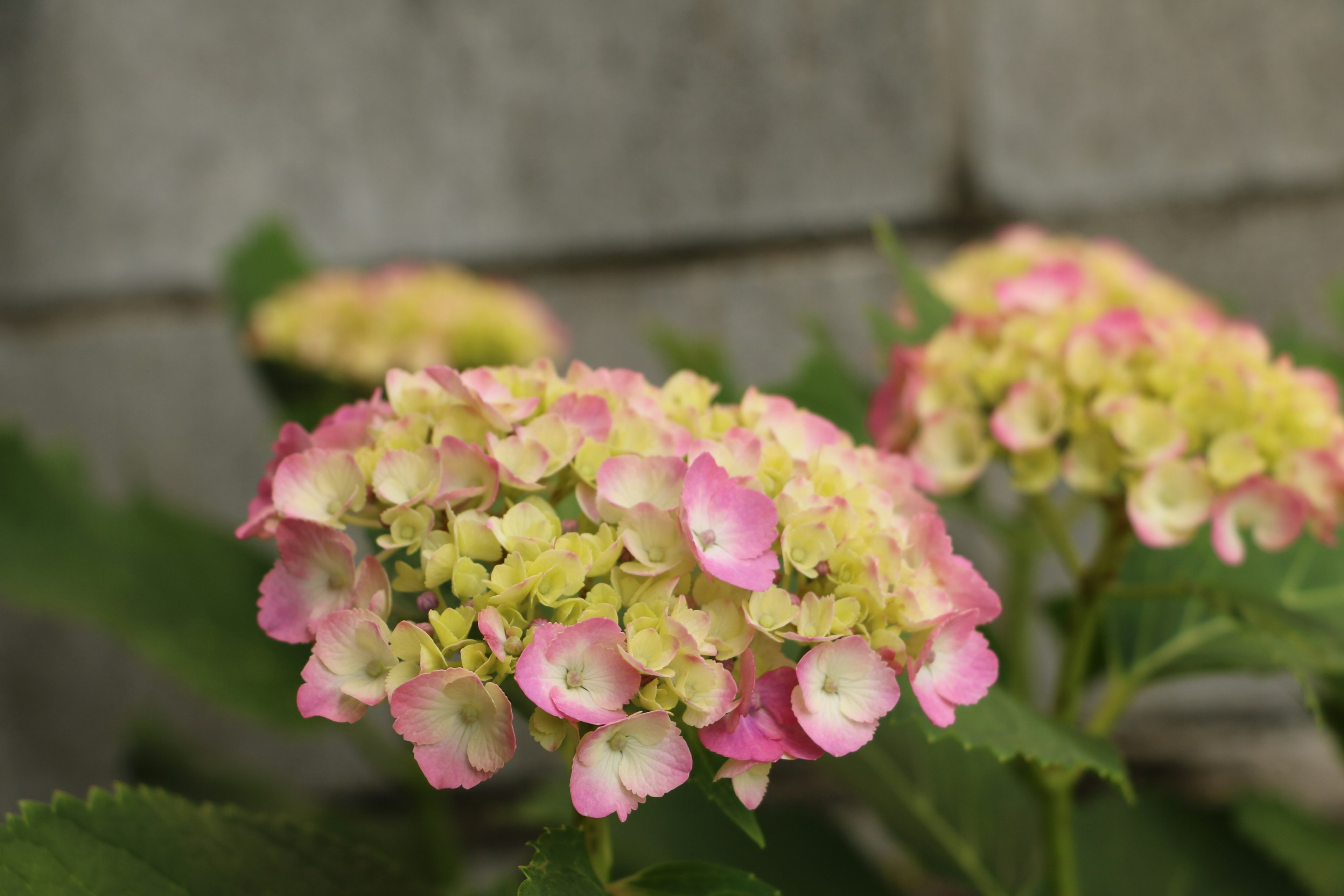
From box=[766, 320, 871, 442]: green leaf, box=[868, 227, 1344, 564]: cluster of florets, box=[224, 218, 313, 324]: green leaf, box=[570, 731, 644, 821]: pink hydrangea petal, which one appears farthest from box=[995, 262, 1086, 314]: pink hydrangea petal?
box=[224, 218, 313, 324]: green leaf

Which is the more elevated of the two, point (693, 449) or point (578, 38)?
point (578, 38)

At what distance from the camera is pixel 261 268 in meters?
0.86

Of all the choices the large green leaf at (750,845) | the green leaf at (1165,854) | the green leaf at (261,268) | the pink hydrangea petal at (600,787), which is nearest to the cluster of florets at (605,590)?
the pink hydrangea petal at (600,787)

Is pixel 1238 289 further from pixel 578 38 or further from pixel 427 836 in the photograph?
pixel 427 836

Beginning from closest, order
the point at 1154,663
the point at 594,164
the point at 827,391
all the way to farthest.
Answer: the point at 1154,663, the point at 827,391, the point at 594,164

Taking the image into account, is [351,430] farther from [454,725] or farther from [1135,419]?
[1135,419]

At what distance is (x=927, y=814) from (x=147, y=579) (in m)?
0.58

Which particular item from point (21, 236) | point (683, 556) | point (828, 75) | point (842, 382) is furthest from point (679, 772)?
point (21, 236)

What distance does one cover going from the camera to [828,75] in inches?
35.9

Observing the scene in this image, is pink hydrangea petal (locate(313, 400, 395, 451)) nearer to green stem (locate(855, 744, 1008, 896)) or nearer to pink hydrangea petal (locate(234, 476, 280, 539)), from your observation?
pink hydrangea petal (locate(234, 476, 280, 539))

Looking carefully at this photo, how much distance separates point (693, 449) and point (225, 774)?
2.73 feet

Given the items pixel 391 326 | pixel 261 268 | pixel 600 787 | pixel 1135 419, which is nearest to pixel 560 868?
pixel 600 787

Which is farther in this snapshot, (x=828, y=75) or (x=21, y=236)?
(x=21, y=236)

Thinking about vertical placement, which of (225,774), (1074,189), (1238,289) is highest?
(1074,189)
